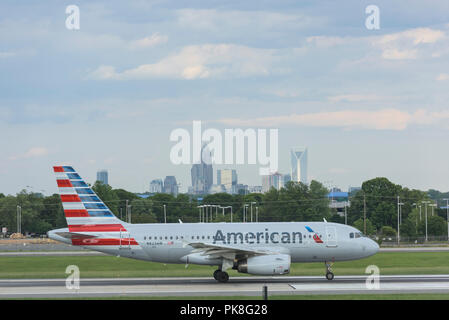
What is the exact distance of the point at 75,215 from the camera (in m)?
37.7

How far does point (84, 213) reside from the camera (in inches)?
1484

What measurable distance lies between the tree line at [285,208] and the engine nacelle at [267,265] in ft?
203

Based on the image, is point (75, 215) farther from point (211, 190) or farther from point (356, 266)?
point (211, 190)

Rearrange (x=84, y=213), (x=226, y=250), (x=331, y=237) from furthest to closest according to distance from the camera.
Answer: (x=84, y=213) < (x=331, y=237) < (x=226, y=250)

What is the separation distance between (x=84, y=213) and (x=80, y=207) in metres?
0.42

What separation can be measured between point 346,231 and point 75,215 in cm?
1571

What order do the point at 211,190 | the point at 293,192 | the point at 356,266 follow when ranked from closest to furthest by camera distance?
the point at 356,266, the point at 293,192, the point at 211,190

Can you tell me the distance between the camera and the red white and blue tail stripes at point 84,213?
37.2 meters

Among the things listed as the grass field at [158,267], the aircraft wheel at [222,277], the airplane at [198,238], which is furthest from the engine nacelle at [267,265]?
the grass field at [158,267]

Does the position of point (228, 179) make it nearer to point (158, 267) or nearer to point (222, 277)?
point (158, 267)

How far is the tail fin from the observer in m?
37.6

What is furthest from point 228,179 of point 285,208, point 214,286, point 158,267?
point 214,286
